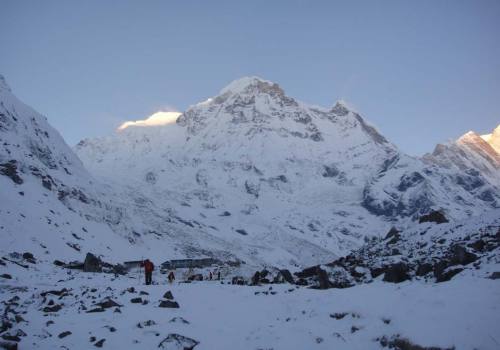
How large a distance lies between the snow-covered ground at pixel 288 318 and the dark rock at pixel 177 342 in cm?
12

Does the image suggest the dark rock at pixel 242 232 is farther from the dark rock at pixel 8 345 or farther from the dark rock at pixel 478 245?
the dark rock at pixel 8 345

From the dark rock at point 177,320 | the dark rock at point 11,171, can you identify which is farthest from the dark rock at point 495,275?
the dark rock at point 11,171

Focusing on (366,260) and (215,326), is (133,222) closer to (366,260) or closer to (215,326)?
(366,260)

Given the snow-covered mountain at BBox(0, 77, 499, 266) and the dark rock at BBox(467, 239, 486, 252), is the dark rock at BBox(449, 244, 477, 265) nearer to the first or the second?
the dark rock at BBox(467, 239, 486, 252)

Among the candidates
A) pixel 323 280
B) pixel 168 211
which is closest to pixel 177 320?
pixel 323 280

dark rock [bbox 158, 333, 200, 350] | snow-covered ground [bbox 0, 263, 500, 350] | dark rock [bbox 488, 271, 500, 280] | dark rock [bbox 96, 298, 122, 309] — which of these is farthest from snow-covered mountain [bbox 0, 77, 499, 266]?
dark rock [bbox 488, 271, 500, 280]

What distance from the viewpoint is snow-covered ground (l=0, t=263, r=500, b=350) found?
12.2 m

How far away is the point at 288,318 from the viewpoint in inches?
654

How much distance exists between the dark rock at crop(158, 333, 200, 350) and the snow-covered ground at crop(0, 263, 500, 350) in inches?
4.8

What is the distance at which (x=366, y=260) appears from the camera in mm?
31656

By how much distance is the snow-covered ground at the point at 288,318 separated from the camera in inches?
481

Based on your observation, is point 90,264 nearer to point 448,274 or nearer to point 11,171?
point 448,274

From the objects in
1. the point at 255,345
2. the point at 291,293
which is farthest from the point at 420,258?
the point at 255,345

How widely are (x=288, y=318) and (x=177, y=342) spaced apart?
4.26 m
